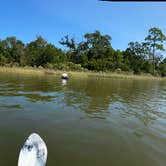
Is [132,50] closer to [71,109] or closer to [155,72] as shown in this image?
[155,72]

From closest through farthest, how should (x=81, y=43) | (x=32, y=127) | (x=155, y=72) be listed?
(x=32, y=127) → (x=155, y=72) → (x=81, y=43)

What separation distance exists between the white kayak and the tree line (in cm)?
3999

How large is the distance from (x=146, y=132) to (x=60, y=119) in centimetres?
255

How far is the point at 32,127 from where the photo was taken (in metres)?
5.00

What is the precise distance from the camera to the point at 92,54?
172 feet

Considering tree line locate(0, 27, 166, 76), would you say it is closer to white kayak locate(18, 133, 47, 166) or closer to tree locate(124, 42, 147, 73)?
tree locate(124, 42, 147, 73)

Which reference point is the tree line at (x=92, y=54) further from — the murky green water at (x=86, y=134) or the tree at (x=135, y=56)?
the murky green water at (x=86, y=134)

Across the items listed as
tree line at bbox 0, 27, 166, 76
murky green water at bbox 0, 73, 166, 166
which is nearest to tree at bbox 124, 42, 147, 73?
tree line at bbox 0, 27, 166, 76

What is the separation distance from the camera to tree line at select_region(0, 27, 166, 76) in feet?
155

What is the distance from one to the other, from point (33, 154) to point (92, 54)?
1982 inches

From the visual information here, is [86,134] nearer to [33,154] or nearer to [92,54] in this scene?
[33,154]

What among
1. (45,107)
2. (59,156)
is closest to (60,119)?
(45,107)

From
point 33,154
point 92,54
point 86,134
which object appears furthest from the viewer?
point 92,54

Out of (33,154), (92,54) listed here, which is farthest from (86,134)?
(92,54)
